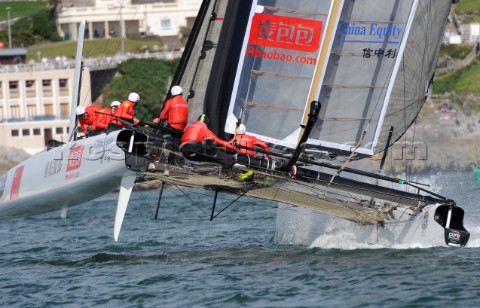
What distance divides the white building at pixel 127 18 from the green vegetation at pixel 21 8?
2.91 m

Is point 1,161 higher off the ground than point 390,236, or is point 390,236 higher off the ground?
point 390,236

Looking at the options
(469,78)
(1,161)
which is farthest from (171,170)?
(469,78)

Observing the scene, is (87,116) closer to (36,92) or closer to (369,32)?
(369,32)

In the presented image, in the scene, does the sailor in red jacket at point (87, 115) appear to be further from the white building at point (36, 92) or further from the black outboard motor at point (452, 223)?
the white building at point (36, 92)

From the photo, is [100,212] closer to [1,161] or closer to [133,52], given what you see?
[1,161]

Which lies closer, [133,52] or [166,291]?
[166,291]

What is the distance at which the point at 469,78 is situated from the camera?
38656 millimetres

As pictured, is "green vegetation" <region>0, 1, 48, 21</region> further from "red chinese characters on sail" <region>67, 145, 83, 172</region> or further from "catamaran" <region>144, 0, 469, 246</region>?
"red chinese characters on sail" <region>67, 145, 83, 172</region>

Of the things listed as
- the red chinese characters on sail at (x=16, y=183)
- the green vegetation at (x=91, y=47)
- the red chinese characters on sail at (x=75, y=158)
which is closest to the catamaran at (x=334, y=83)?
the red chinese characters on sail at (x=75, y=158)

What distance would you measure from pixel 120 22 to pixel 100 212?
28.2 m

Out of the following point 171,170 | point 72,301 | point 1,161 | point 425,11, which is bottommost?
point 1,161

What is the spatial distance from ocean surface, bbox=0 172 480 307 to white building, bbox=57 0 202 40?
3431cm

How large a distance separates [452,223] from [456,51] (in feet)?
94.7

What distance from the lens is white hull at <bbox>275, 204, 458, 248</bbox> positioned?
12906 millimetres
